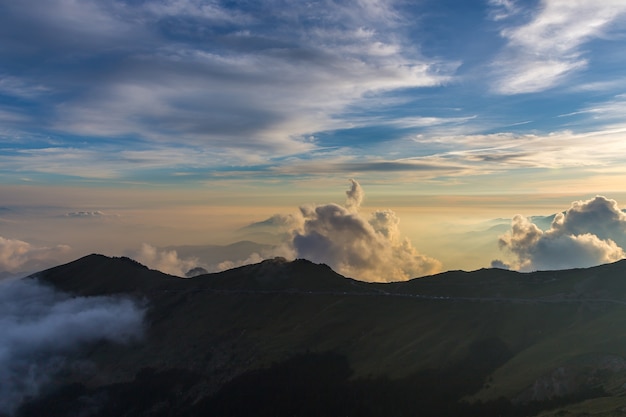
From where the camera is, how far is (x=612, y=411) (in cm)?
15888

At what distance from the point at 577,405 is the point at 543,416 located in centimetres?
1541

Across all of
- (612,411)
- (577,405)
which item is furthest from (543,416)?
(612,411)

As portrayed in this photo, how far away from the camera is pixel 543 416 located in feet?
612

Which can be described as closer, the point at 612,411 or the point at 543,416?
the point at 612,411

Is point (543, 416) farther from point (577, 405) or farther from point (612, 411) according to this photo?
point (612, 411)

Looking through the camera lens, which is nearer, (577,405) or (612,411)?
(612,411)

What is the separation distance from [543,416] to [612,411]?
31898mm

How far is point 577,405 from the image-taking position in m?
190

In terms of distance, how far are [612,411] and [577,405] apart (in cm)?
3365
